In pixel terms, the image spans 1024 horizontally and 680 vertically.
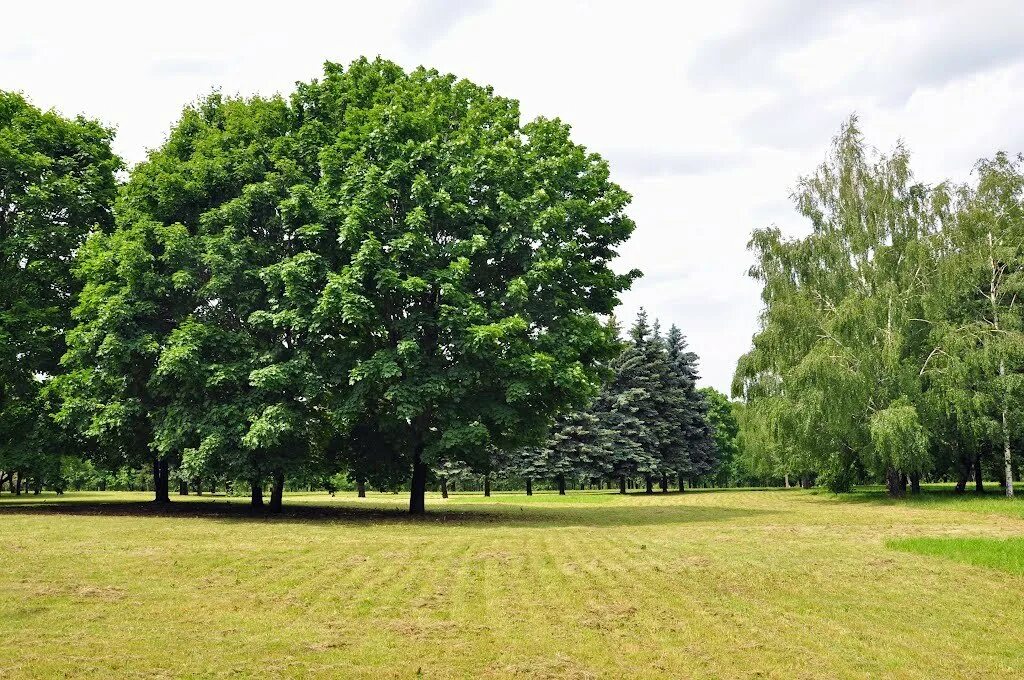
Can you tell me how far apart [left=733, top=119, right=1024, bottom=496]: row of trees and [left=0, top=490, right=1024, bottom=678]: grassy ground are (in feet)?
61.9

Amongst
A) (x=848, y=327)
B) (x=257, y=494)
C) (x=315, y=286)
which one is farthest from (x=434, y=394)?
(x=848, y=327)

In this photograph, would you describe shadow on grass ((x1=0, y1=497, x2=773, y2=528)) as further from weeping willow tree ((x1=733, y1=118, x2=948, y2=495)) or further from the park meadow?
weeping willow tree ((x1=733, y1=118, x2=948, y2=495))

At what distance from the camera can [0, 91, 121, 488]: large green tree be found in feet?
102

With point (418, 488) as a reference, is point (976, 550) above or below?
below

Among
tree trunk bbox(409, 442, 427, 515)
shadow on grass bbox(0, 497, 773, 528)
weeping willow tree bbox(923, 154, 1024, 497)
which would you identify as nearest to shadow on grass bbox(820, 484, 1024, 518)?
weeping willow tree bbox(923, 154, 1024, 497)

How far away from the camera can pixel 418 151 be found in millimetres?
27672

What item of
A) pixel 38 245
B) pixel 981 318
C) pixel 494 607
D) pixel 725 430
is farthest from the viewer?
pixel 725 430

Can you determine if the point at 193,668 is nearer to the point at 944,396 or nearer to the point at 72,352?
the point at 72,352

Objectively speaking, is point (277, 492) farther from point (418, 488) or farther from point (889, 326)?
point (889, 326)

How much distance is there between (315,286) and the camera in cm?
2741

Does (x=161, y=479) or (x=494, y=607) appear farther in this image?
(x=161, y=479)

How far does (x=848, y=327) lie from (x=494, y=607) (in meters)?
33.4

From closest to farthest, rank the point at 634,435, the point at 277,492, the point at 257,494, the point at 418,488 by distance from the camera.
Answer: the point at 418,488
the point at 277,492
the point at 257,494
the point at 634,435

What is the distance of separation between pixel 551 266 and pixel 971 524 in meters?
16.8
